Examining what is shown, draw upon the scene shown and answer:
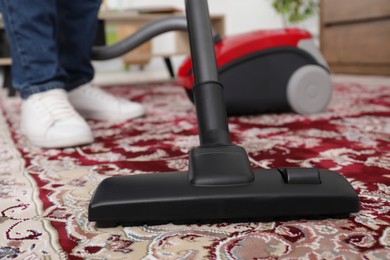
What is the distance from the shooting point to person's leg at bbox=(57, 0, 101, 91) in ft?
4.15

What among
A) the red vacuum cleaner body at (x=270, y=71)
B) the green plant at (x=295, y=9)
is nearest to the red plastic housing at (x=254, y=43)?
the red vacuum cleaner body at (x=270, y=71)

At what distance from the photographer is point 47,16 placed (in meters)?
1.04

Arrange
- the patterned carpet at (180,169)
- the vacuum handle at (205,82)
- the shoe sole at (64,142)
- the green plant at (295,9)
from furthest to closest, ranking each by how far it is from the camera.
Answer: the green plant at (295,9) < the shoe sole at (64,142) < the vacuum handle at (205,82) < the patterned carpet at (180,169)

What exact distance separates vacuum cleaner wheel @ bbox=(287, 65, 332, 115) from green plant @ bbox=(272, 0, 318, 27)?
2.82 metres

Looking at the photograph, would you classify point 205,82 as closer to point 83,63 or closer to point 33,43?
point 33,43

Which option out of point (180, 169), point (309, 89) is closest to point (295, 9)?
point (309, 89)

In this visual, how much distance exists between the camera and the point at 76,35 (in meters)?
1.29

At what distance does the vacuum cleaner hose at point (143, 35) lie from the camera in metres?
1.31

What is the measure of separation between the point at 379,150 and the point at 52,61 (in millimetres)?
725

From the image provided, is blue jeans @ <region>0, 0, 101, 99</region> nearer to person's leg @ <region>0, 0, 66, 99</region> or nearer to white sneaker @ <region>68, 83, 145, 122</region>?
person's leg @ <region>0, 0, 66, 99</region>

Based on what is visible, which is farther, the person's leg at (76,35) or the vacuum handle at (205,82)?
the person's leg at (76,35)

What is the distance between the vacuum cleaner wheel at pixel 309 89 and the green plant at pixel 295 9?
282 cm

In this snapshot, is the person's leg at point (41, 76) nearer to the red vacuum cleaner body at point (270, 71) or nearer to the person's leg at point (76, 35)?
the person's leg at point (76, 35)

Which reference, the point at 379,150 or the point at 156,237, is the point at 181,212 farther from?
the point at 379,150
